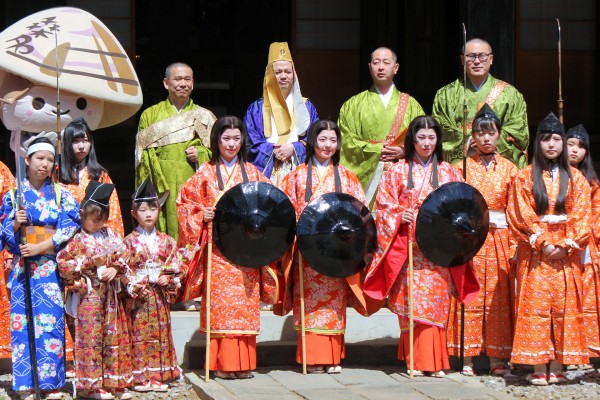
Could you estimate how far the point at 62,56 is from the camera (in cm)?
907

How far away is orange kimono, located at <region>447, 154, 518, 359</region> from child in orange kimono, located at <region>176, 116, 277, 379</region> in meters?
1.31

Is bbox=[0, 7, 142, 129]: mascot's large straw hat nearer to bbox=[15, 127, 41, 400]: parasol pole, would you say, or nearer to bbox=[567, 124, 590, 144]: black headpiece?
bbox=[15, 127, 41, 400]: parasol pole

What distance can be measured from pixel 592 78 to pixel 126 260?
6.09 meters

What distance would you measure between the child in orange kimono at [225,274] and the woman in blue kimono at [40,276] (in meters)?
0.91

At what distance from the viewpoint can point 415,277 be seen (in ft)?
28.4

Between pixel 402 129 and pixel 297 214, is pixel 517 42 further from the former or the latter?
pixel 297 214

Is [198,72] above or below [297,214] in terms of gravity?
above

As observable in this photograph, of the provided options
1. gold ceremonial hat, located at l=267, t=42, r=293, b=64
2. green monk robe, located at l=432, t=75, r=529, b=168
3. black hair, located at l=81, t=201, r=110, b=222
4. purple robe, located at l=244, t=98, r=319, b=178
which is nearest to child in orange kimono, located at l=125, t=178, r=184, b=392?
black hair, located at l=81, t=201, r=110, b=222

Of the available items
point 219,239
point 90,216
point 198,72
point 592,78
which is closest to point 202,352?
point 219,239

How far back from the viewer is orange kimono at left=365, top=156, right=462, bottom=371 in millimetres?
8602

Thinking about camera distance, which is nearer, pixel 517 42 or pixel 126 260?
pixel 126 260

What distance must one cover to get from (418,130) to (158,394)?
2.32m

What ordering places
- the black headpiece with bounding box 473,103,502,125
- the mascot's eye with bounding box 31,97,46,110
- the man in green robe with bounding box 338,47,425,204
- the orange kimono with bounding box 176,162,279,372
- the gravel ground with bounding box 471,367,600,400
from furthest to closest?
the man in green robe with bounding box 338,47,425,204 < the mascot's eye with bounding box 31,97,46,110 < the black headpiece with bounding box 473,103,502,125 < the orange kimono with bounding box 176,162,279,372 < the gravel ground with bounding box 471,367,600,400

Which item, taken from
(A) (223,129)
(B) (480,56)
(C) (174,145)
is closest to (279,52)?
(C) (174,145)
